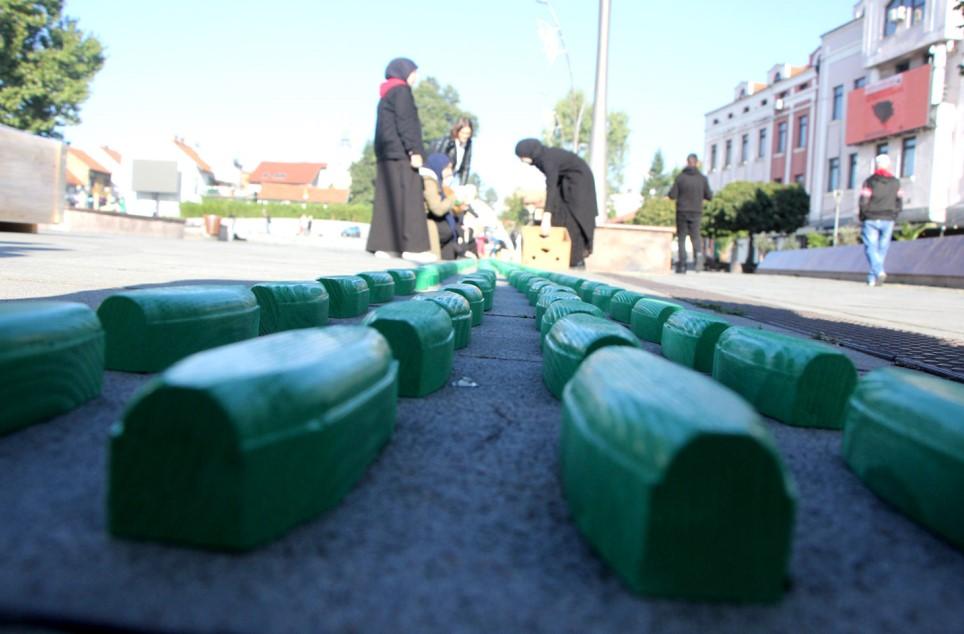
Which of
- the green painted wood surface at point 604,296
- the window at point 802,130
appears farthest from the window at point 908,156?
the green painted wood surface at point 604,296

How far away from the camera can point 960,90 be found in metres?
32.8

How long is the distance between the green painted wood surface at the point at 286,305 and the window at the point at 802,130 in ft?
158

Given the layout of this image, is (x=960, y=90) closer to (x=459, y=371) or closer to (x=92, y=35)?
(x=459, y=371)

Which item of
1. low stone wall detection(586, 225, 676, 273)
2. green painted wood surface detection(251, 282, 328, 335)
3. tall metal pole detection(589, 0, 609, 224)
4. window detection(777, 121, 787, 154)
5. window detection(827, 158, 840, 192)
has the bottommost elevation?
green painted wood surface detection(251, 282, 328, 335)

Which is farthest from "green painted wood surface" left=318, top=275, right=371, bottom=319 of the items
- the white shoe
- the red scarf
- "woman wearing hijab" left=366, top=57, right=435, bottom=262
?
the red scarf

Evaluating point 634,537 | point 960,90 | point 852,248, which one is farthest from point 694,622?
point 960,90

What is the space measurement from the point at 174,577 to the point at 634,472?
610 millimetres

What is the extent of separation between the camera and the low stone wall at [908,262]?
13.5 metres

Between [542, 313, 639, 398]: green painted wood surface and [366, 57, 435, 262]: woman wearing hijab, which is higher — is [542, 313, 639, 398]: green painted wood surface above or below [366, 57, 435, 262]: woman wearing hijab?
below

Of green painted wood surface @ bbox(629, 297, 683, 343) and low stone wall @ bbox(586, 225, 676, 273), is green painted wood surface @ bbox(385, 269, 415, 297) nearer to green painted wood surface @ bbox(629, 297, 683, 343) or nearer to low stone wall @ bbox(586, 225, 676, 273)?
green painted wood surface @ bbox(629, 297, 683, 343)

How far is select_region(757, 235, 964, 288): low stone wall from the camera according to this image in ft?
44.4

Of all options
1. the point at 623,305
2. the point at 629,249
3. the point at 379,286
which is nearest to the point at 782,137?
the point at 629,249

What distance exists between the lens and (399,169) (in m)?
9.65

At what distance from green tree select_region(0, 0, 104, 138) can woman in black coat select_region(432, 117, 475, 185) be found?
27800 mm
